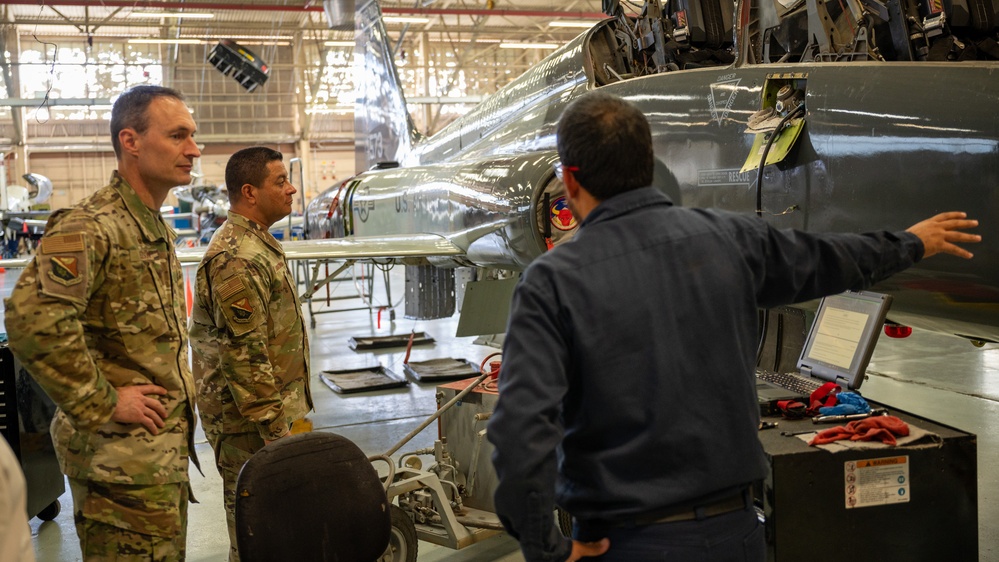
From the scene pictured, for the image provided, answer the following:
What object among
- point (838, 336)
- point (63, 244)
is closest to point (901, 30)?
point (838, 336)

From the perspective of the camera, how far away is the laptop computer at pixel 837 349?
10.0 feet

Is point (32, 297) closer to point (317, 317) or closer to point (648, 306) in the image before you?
point (648, 306)

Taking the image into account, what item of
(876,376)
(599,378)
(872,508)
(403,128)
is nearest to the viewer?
(599,378)

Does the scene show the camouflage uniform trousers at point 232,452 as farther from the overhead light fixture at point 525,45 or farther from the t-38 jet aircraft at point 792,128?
the overhead light fixture at point 525,45

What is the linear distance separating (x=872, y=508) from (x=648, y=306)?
4.45 ft

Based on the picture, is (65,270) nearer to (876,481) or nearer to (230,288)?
(230,288)

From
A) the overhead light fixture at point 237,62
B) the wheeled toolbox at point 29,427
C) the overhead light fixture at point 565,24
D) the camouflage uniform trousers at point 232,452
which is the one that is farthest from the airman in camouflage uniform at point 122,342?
the overhead light fixture at point 565,24

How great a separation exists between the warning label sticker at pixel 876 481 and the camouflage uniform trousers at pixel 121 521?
1.95 m

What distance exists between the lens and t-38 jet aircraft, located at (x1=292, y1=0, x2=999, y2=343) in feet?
10.3

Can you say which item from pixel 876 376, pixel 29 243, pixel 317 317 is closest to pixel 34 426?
pixel 876 376

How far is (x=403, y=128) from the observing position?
35.6ft

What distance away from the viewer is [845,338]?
318cm

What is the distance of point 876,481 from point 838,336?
2.44 ft

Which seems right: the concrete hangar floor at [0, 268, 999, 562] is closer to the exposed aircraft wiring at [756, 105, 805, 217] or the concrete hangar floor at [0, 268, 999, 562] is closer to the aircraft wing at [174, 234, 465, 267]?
the aircraft wing at [174, 234, 465, 267]
